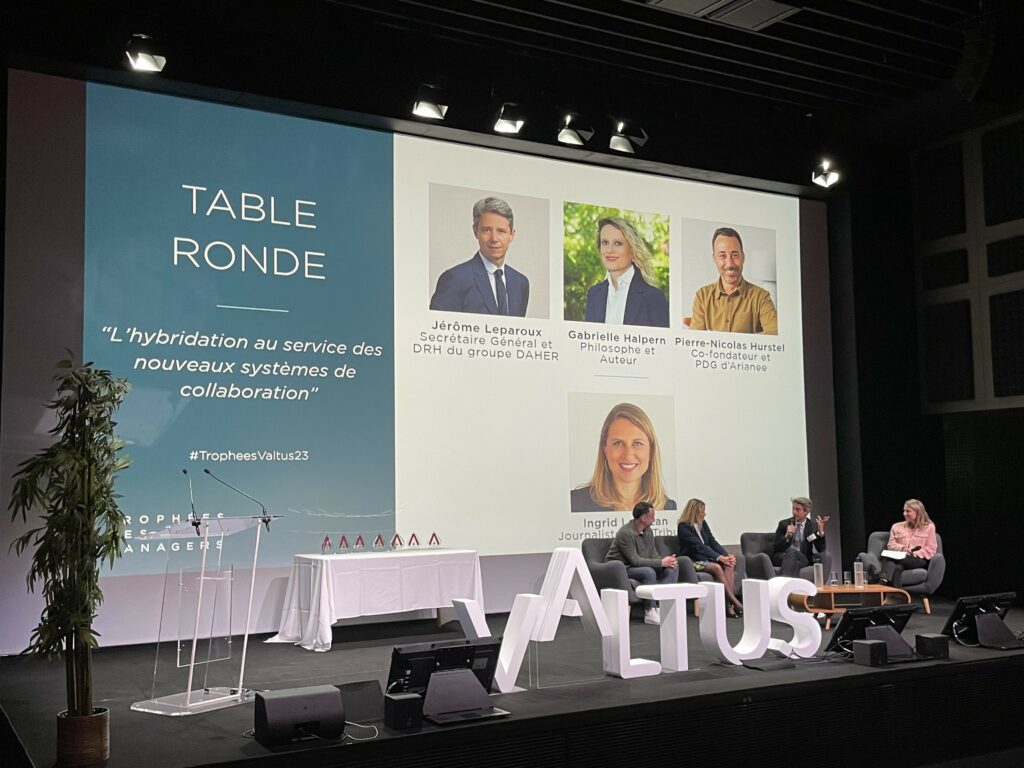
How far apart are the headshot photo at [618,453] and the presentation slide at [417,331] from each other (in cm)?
2

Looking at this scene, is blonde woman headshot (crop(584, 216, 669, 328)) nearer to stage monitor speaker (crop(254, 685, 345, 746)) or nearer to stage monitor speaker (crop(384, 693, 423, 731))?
stage monitor speaker (crop(384, 693, 423, 731))

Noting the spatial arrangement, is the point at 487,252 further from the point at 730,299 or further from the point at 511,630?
the point at 511,630

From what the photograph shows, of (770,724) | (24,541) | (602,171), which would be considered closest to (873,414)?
(602,171)

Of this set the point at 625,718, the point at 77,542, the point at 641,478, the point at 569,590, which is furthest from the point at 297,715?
the point at 641,478

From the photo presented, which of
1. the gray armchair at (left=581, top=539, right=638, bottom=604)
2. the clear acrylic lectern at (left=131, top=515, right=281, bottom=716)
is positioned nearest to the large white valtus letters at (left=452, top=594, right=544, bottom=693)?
the clear acrylic lectern at (left=131, top=515, right=281, bottom=716)

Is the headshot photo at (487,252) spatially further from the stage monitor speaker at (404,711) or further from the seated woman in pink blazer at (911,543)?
the stage monitor speaker at (404,711)

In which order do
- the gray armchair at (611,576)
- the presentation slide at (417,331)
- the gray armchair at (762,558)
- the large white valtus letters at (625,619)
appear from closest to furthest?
the large white valtus letters at (625,619) → the presentation slide at (417,331) → the gray armchair at (611,576) → the gray armchair at (762,558)

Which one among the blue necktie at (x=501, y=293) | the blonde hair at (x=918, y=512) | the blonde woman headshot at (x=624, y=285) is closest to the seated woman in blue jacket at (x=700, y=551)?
the blonde hair at (x=918, y=512)

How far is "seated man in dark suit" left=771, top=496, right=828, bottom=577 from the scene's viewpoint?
793 cm

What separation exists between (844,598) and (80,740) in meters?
5.30

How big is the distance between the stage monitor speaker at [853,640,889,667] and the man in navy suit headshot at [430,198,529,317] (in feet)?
12.9

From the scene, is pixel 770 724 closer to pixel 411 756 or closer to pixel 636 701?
pixel 636 701

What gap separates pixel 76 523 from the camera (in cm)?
381

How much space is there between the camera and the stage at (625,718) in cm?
405
